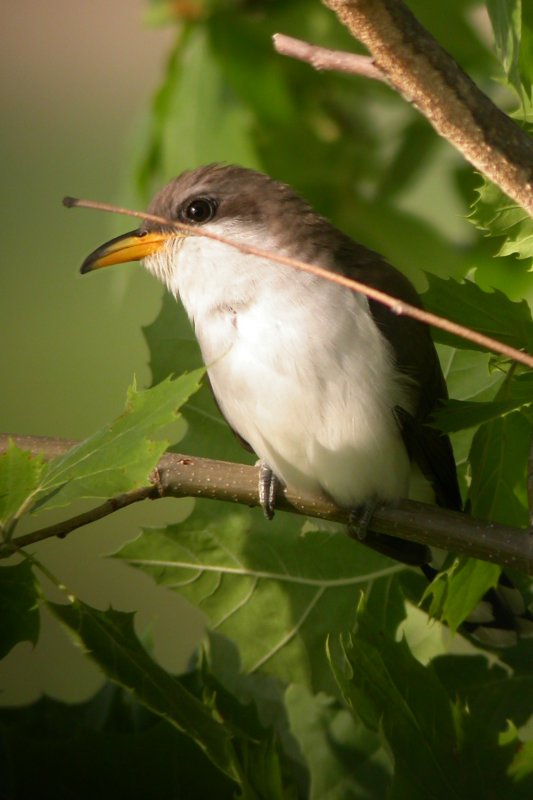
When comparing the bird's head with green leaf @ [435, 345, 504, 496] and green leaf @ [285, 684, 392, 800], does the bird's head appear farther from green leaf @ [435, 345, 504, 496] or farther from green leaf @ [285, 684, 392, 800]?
green leaf @ [285, 684, 392, 800]

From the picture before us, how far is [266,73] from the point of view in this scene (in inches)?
77.5

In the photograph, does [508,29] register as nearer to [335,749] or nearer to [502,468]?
[502,468]

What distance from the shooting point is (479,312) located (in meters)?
1.31

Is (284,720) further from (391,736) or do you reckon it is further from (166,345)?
(166,345)

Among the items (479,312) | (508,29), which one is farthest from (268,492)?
(508,29)

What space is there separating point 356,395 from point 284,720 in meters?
0.56

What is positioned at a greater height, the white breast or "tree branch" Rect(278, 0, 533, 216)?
"tree branch" Rect(278, 0, 533, 216)

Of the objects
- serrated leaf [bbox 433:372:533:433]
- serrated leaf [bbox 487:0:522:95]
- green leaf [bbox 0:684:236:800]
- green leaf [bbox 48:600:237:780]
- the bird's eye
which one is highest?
serrated leaf [bbox 487:0:522:95]

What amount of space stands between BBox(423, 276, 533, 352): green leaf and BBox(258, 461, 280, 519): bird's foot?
0.32 meters

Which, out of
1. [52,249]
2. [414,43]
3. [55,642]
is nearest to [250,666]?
[414,43]

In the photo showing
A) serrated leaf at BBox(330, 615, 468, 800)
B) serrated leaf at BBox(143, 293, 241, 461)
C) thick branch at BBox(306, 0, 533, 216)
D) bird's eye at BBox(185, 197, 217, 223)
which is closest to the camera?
thick branch at BBox(306, 0, 533, 216)

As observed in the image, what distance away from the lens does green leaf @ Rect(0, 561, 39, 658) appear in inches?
47.2

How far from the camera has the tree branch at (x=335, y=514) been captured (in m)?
1.29

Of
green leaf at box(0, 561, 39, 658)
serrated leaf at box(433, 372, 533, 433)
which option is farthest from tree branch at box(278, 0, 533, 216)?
green leaf at box(0, 561, 39, 658)
